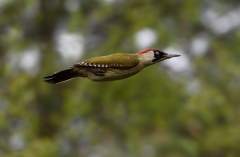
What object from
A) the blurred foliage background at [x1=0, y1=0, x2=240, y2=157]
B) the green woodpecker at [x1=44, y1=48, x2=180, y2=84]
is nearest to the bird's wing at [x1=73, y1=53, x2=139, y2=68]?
the green woodpecker at [x1=44, y1=48, x2=180, y2=84]

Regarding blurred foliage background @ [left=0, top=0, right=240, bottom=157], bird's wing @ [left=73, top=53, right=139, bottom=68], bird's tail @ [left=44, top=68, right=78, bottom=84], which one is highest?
blurred foliage background @ [left=0, top=0, right=240, bottom=157]

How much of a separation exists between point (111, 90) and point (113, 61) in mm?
9556

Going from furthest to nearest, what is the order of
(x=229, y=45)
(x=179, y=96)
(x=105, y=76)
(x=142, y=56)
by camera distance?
(x=229, y=45)
(x=179, y=96)
(x=142, y=56)
(x=105, y=76)

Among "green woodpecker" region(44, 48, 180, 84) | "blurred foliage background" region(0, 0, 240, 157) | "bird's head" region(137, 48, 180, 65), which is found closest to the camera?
"green woodpecker" region(44, 48, 180, 84)

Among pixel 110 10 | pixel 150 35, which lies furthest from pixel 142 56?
pixel 110 10

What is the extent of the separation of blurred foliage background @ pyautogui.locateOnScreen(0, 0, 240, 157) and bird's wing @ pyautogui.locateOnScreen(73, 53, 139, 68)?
8632 millimetres

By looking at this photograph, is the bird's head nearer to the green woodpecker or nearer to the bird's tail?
the green woodpecker

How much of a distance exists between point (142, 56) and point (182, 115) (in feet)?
35.9

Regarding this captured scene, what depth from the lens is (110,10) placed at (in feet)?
49.3

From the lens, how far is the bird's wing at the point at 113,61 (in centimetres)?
256

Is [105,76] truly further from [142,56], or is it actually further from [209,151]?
[209,151]

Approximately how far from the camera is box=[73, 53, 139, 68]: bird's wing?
8.39 ft

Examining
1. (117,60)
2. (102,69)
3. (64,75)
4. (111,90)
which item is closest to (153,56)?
(117,60)

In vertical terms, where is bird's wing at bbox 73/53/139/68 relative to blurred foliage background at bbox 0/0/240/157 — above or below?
below
